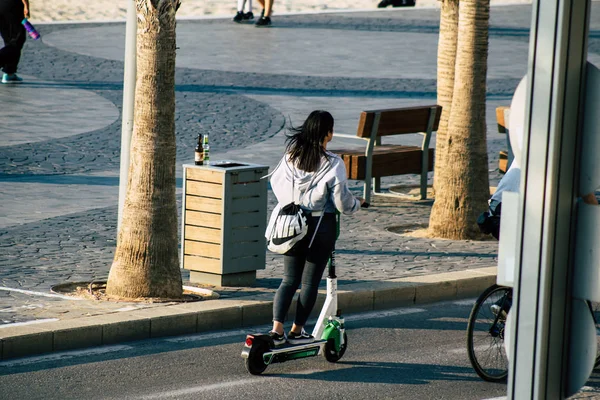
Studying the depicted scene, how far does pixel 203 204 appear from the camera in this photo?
9.16 metres

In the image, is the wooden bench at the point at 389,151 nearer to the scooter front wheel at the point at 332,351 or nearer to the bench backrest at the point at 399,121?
the bench backrest at the point at 399,121

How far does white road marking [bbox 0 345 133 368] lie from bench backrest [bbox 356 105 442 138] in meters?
5.62

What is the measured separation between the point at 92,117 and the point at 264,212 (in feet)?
27.5

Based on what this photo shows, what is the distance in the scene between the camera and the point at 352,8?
33.0 m

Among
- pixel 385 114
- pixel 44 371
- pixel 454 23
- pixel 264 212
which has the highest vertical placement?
pixel 454 23

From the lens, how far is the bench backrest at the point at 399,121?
42.4 ft

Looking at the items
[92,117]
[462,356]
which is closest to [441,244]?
[462,356]

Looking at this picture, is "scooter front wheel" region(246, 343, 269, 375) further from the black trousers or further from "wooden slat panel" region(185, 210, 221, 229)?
the black trousers

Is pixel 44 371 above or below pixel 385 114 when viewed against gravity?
below

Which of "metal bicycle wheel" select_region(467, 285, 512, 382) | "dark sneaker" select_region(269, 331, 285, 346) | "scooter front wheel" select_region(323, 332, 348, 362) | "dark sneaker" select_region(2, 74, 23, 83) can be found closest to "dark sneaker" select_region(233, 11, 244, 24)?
"dark sneaker" select_region(2, 74, 23, 83)

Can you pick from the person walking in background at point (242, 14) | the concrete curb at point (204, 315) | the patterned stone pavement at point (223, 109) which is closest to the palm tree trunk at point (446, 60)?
the patterned stone pavement at point (223, 109)

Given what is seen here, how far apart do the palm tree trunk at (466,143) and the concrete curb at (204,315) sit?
1.46m

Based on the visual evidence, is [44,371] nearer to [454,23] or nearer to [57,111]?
[454,23]

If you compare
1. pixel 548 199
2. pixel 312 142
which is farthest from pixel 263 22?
pixel 548 199
